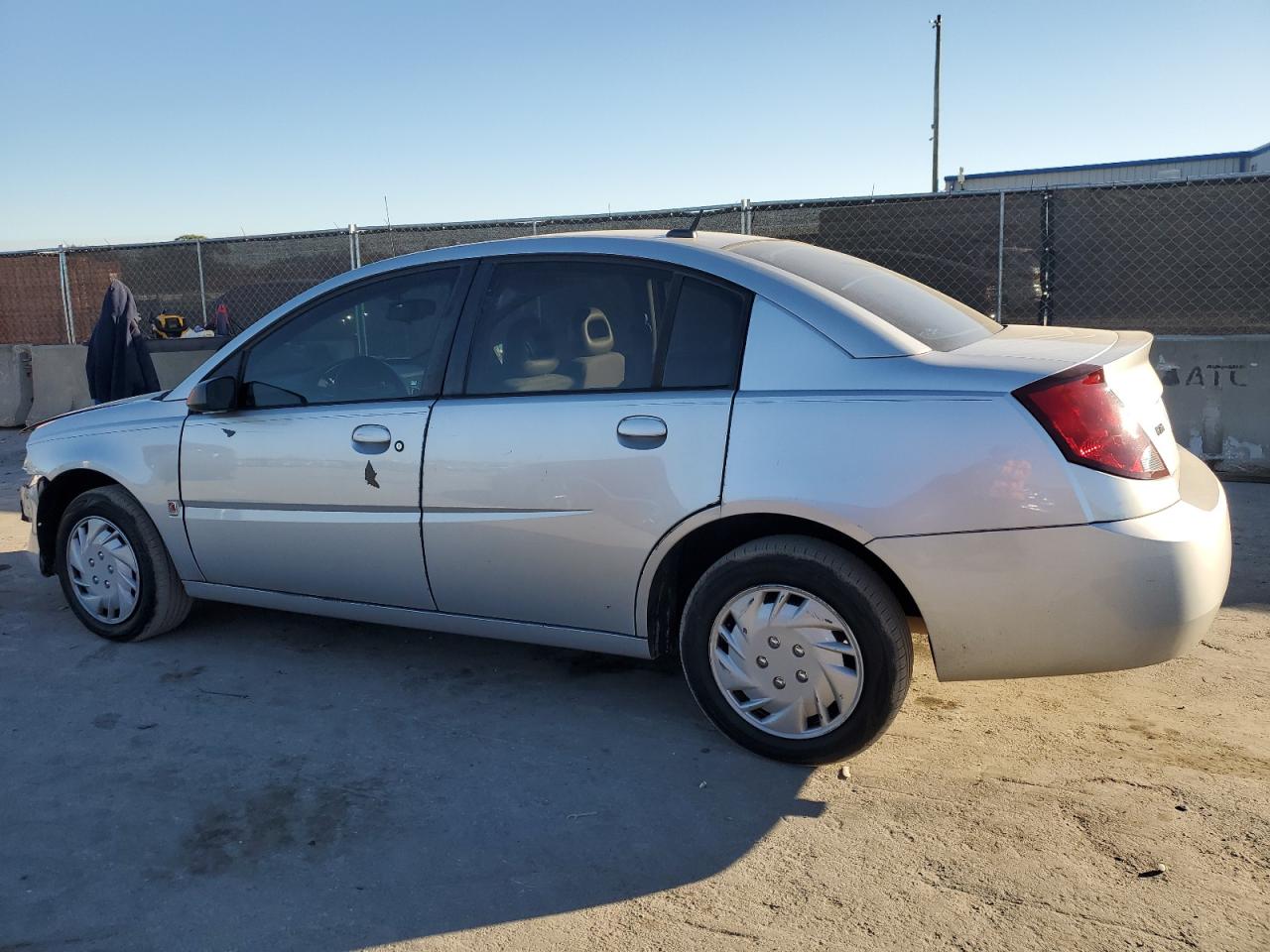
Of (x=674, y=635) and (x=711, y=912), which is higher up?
(x=674, y=635)

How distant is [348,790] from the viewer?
136 inches

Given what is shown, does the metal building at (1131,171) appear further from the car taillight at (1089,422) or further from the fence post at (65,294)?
the car taillight at (1089,422)

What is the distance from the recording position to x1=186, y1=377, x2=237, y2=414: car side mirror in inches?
172

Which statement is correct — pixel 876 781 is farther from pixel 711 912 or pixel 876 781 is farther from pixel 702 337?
pixel 702 337

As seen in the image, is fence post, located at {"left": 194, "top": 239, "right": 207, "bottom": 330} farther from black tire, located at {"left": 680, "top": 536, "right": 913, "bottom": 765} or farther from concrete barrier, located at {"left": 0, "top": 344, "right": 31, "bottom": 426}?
black tire, located at {"left": 680, "top": 536, "right": 913, "bottom": 765}

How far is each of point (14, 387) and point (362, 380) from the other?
10.2 meters

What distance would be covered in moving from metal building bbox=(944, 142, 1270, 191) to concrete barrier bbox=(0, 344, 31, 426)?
67.0 ft

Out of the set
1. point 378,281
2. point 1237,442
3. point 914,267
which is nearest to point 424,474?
point 378,281

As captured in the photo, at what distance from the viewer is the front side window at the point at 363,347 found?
4.16m

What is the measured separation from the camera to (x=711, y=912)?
2.76 metres

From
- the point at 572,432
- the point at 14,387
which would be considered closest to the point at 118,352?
the point at 14,387

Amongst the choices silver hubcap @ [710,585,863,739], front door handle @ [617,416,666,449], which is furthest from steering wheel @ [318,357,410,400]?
silver hubcap @ [710,585,863,739]

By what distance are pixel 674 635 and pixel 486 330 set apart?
4.43ft

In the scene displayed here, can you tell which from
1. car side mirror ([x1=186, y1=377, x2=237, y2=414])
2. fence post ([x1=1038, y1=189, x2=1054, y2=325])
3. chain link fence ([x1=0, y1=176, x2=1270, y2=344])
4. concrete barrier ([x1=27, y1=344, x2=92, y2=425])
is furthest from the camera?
concrete barrier ([x1=27, y1=344, x2=92, y2=425])
